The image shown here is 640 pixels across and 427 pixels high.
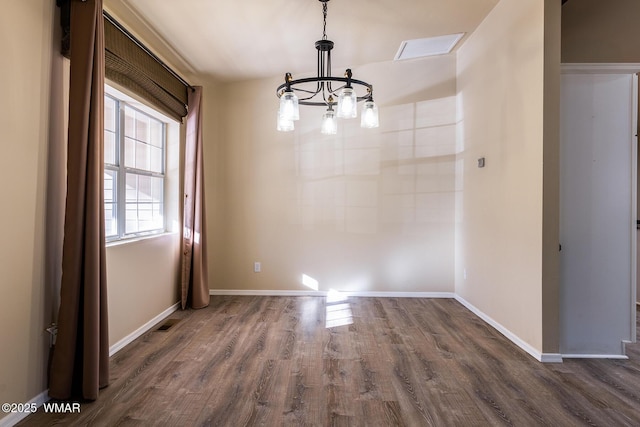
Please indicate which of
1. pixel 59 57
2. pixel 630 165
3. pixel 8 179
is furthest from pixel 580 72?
pixel 8 179

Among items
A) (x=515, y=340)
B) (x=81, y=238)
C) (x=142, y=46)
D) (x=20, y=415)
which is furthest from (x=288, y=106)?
(x=515, y=340)

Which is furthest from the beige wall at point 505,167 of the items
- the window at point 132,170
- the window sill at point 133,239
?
the window at point 132,170

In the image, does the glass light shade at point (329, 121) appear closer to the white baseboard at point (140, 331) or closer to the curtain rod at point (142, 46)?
the curtain rod at point (142, 46)

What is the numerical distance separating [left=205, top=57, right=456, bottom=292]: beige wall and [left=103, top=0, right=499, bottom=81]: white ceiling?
58cm

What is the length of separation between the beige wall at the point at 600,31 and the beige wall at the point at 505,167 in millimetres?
412

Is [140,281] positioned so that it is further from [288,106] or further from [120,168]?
[288,106]

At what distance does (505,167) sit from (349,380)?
2.32m

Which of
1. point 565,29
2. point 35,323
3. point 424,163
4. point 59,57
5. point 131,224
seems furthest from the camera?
point 424,163

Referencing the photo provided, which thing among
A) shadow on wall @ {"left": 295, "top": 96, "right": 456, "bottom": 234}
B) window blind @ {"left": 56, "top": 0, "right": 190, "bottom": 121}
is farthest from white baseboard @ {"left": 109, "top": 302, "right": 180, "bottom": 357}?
window blind @ {"left": 56, "top": 0, "right": 190, "bottom": 121}

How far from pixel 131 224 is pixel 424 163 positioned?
11.4 ft

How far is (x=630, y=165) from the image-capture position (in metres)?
2.47

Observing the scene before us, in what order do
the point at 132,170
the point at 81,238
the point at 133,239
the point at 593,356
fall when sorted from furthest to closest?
the point at 132,170
the point at 133,239
the point at 593,356
the point at 81,238

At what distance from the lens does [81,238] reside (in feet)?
6.25

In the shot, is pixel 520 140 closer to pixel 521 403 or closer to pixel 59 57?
pixel 521 403
